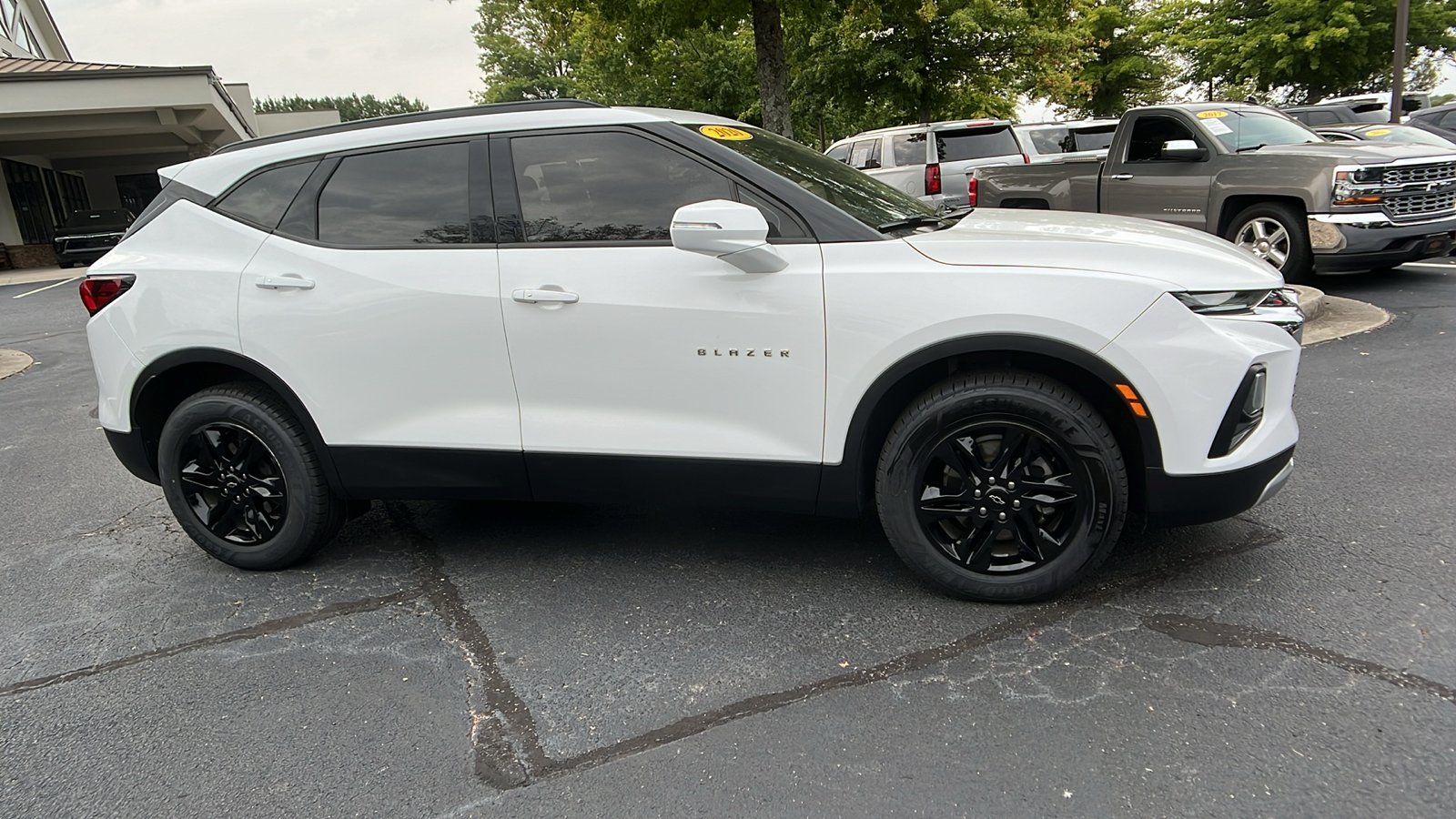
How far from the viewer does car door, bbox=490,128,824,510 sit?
3.10m

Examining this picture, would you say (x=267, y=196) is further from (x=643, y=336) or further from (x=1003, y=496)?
(x=1003, y=496)

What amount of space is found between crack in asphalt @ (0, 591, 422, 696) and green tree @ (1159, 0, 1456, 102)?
1122 inches

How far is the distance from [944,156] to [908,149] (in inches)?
21.9

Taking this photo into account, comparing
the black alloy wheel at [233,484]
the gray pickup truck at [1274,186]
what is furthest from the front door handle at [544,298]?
the gray pickup truck at [1274,186]

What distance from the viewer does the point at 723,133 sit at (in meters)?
3.46

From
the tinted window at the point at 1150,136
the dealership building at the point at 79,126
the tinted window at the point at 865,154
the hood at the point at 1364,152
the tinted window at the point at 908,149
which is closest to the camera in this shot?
the hood at the point at 1364,152

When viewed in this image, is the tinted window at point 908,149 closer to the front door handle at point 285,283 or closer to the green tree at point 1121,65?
the front door handle at point 285,283

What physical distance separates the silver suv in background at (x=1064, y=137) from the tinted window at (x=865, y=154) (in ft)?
6.78

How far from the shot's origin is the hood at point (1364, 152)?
7.95 metres

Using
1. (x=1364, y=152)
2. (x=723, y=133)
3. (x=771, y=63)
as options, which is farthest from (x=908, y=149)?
(x=723, y=133)

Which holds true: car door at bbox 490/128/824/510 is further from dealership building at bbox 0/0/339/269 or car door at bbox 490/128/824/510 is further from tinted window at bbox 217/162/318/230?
dealership building at bbox 0/0/339/269

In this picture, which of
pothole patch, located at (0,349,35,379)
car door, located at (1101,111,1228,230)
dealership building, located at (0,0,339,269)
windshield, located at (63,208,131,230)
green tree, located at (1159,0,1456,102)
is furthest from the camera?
green tree, located at (1159,0,1456,102)

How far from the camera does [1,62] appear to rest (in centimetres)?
2270

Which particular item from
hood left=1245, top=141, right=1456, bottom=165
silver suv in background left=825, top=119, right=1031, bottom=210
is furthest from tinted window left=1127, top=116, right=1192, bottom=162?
silver suv in background left=825, top=119, right=1031, bottom=210
